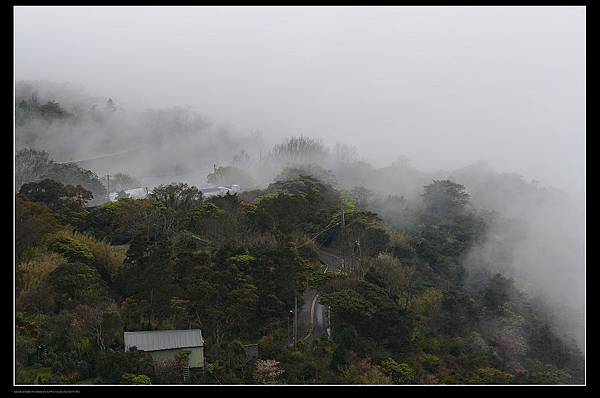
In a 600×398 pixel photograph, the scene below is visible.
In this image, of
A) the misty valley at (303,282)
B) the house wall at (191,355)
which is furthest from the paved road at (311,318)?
the house wall at (191,355)

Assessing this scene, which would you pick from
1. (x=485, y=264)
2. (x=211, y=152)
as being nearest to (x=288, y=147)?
(x=211, y=152)

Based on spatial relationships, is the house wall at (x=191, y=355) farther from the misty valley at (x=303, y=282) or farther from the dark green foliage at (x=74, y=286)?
the dark green foliage at (x=74, y=286)

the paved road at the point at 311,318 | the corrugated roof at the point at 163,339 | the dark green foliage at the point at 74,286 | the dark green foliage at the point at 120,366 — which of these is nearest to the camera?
the dark green foliage at the point at 120,366

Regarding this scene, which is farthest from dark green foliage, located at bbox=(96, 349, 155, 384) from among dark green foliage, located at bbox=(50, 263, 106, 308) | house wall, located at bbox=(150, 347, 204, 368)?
dark green foliage, located at bbox=(50, 263, 106, 308)

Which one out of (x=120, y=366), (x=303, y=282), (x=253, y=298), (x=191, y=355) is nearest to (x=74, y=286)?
(x=120, y=366)

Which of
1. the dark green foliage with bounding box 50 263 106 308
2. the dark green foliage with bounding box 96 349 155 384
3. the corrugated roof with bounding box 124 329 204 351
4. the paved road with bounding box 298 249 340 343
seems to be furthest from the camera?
the paved road with bounding box 298 249 340 343

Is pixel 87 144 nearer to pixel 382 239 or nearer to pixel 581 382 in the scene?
pixel 382 239

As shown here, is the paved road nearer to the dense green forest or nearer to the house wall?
the dense green forest
